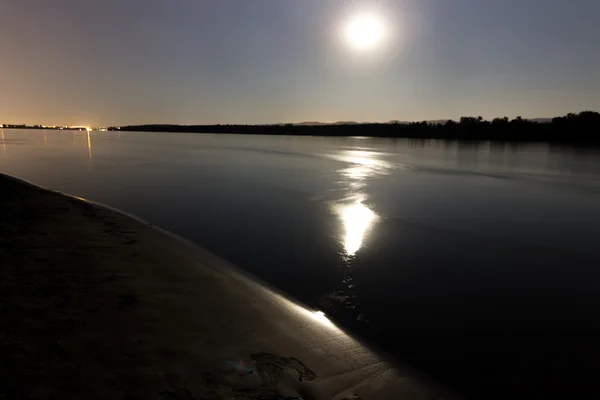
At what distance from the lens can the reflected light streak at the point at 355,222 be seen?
10812 millimetres

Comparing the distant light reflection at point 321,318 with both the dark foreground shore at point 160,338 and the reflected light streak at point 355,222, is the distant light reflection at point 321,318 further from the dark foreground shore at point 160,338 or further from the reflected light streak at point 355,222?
the reflected light streak at point 355,222

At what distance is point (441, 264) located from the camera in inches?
368

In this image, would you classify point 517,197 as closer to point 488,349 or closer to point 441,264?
point 441,264

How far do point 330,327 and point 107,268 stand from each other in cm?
505

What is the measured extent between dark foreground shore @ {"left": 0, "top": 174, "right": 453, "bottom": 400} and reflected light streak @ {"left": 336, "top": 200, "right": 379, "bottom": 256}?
4.14 m

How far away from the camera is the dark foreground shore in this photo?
3.92 meters

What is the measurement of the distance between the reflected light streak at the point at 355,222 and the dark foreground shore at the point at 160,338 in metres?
4.14

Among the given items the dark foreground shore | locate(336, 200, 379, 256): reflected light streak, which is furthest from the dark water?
the dark foreground shore

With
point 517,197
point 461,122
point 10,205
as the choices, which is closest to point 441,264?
point 517,197

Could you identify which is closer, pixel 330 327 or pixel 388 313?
pixel 330 327

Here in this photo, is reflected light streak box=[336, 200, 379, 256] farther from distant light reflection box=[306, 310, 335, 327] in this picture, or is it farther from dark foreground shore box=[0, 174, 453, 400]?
dark foreground shore box=[0, 174, 453, 400]

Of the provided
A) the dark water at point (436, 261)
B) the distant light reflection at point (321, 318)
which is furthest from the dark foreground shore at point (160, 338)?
the dark water at point (436, 261)

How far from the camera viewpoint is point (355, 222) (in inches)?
532

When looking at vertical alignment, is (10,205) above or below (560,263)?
above
